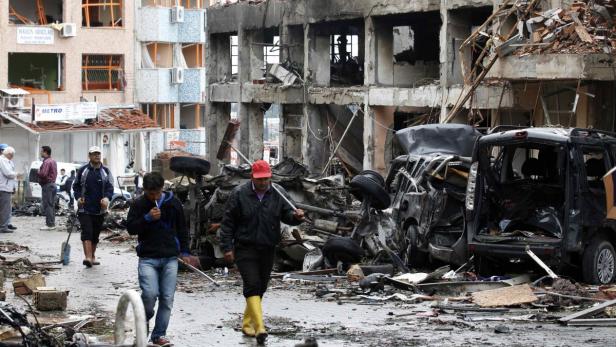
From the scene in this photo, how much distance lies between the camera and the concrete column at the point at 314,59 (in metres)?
44.7

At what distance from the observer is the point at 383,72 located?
4188cm

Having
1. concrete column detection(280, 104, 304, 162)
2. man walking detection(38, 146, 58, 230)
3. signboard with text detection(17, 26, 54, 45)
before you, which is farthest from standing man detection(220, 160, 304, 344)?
signboard with text detection(17, 26, 54, 45)

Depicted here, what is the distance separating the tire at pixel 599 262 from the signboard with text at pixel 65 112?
39.7 metres

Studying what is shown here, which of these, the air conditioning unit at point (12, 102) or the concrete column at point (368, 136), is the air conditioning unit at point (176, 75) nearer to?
the air conditioning unit at point (12, 102)

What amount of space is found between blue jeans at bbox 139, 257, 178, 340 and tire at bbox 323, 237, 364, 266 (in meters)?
6.54

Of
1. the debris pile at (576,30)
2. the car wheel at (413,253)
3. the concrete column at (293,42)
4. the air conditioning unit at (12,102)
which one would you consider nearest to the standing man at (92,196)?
the car wheel at (413,253)

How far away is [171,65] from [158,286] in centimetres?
5753

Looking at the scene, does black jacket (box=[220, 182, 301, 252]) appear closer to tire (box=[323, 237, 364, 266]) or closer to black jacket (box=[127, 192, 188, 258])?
black jacket (box=[127, 192, 188, 258])

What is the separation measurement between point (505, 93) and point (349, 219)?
10524 mm

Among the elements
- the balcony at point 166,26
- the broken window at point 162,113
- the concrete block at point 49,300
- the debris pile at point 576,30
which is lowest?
the concrete block at point 49,300

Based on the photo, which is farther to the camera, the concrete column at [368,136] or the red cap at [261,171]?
the concrete column at [368,136]

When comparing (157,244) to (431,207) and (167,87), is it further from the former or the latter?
(167,87)

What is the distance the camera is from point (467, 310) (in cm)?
1449

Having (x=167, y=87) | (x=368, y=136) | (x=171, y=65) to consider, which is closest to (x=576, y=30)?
(x=368, y=136)
